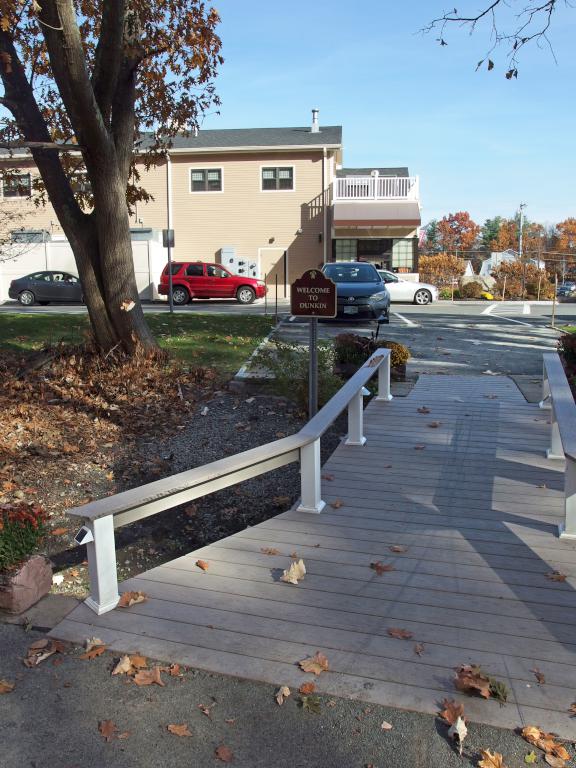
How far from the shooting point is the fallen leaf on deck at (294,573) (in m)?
4.29

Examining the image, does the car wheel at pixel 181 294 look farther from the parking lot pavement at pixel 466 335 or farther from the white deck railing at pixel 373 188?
the parking lot pavement at pixel 466 335

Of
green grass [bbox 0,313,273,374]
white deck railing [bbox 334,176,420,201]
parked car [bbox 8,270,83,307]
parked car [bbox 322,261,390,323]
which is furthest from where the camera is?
white deck railing [bbox 334,176,420,201]

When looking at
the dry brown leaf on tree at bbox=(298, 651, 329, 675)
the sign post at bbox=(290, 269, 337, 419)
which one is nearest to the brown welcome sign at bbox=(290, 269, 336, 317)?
the sign post at bbox=(290, 269, 337, 419)

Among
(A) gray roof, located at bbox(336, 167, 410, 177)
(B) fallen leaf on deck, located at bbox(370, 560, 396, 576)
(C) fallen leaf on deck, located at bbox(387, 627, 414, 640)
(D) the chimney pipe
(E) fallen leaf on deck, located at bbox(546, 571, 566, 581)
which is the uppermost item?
(D) the chimney pipe

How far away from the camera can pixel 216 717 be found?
3096mm

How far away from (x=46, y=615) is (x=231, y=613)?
1040 millimetres

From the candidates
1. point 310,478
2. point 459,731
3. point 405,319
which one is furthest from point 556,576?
point 405,319

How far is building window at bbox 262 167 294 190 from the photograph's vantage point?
107ft

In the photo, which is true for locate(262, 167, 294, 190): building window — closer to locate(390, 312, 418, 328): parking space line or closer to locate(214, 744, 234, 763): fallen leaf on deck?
locate(390, 312, 418, 328): parking space line

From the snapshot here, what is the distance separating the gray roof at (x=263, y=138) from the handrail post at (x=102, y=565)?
30110 millimetres

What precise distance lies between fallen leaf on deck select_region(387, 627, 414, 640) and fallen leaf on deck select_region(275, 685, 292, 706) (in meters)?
0.70

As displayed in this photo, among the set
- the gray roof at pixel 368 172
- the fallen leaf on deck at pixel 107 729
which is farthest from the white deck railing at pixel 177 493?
the gray roof at pixel 368 172

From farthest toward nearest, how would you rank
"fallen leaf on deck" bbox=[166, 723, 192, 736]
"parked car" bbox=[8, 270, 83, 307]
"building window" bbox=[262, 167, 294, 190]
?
"building window" bbox=[262, 167, 294, 190] → "parked car" bbox=[8, 270, 83, 307] → "fallen leaf on deck" bbox=[166, 723, 192, 736]

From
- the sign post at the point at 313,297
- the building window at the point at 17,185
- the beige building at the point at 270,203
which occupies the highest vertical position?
the beige building at the point at 270,203
